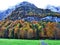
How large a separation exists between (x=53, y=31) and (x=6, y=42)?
927mm

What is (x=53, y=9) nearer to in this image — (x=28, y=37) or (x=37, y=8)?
(x=37, y=8)

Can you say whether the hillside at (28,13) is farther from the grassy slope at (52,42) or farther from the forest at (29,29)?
the grassy slope at (52,42)

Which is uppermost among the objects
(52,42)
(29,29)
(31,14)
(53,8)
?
(53,8)

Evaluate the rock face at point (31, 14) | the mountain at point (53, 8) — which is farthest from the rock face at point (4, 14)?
the mountain at point (53, 8)

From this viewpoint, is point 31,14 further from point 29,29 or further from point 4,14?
point 4,14

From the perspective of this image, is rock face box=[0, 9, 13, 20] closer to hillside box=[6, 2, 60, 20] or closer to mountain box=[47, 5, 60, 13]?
hillside box=[6, 2, 60, 20]

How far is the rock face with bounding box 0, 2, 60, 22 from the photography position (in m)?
3.29

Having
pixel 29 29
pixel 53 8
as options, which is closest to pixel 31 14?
pixel 29 29

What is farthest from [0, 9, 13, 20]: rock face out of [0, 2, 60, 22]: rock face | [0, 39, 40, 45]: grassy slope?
[0, 39, 40, 45]: grassy slope

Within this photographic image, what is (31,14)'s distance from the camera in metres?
3.30

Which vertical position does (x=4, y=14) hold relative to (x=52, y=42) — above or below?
above

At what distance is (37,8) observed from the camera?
3328 millimetres

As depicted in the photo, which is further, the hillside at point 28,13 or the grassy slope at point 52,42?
the hillside at point 28,13

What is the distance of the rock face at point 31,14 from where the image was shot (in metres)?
3.29
